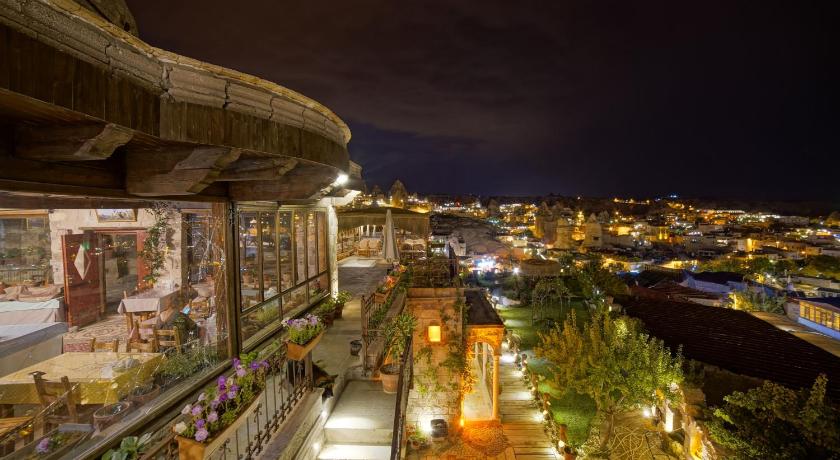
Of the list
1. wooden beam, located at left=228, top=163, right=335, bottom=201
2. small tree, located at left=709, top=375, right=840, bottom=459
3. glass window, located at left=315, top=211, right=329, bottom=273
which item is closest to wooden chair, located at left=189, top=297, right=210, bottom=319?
wooden beam, located at left=228, top=163, right=335, bottom=201

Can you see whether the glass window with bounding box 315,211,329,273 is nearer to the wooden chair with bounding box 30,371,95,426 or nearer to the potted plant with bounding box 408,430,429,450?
the wooden chair with bounding box 30,371,95,426

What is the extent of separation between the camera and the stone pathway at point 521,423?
1459 cm

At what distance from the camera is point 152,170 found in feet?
11.2

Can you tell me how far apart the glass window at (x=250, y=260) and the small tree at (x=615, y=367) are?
12.0 meters

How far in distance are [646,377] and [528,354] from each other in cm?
1175

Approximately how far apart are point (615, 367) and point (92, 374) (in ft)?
47.0

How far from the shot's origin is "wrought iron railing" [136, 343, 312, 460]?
396cm

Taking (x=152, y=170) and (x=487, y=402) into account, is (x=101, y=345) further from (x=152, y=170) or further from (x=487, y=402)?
(x=487, y=402)

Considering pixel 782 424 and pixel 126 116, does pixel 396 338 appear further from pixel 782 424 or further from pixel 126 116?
pixel 782 424

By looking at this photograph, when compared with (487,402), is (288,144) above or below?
above

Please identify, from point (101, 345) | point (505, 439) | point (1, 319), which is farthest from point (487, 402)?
point (1, 319)

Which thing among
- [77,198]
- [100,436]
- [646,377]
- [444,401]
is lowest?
[444,401]

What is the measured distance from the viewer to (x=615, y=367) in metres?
13.7

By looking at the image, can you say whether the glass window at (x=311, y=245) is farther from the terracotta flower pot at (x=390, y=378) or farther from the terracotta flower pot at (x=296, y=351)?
the terracotta flower pot at (x=296, y=351)
